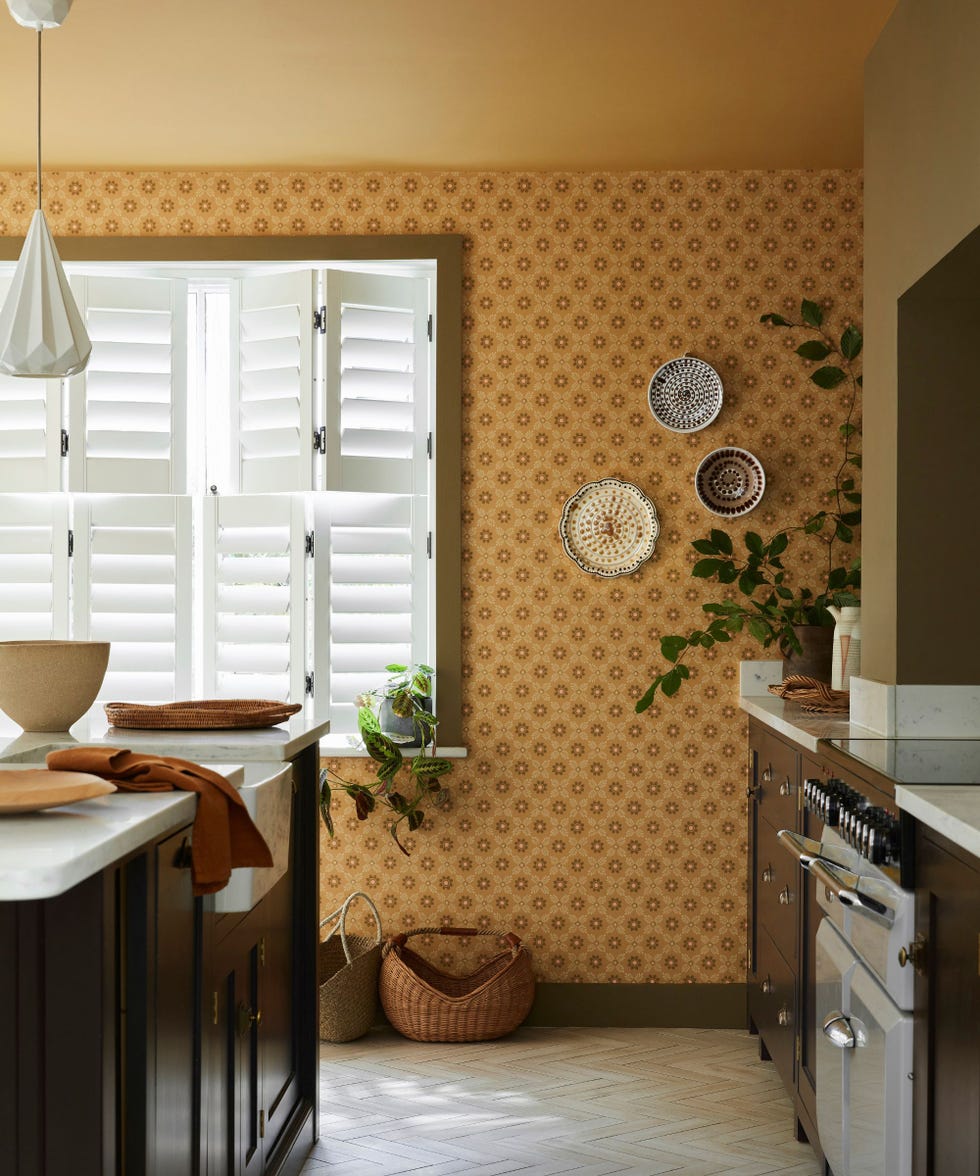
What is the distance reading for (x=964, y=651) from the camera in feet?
9.38

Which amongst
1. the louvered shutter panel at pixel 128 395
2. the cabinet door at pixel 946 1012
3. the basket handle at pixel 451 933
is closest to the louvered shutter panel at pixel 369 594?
the louvered shutter panel at pixel 128 395

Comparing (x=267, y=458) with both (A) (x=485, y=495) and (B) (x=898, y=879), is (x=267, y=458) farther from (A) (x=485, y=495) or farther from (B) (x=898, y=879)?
(B) (x=898, y=879)

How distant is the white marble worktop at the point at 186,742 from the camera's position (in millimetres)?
2416

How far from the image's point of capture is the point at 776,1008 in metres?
3.29

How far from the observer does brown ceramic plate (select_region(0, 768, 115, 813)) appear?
1.57 meters

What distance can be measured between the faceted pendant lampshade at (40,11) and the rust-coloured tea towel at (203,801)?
1362 mm

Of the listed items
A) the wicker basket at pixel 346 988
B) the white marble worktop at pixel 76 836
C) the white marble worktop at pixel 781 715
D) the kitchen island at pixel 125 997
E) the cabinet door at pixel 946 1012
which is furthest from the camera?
the wicker basket at pixel 346 988

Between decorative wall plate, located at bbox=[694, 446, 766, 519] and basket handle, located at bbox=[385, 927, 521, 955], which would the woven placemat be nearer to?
decorative wall plate, located at bbox=[694, 446, 766, 519]

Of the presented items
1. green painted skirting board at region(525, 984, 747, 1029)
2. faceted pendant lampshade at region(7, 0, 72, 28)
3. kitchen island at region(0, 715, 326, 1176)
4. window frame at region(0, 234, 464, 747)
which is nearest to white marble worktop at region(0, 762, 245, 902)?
kitchen island at region(0, 715, 326, 1176)

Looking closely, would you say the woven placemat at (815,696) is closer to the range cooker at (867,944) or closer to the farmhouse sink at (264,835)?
the range cooker at (867,944)

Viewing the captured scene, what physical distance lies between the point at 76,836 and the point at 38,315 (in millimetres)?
1377

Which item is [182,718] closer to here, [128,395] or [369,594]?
[369,594]

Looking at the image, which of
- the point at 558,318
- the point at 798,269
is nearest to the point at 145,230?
the point at 558,318

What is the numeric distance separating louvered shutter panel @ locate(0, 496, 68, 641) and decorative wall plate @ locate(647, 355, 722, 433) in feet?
6.84
